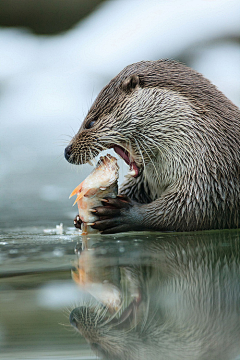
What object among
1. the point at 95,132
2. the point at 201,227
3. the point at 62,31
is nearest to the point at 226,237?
the point at 201,227

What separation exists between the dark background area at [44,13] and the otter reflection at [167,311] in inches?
169

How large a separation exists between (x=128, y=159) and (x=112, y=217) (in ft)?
1.35

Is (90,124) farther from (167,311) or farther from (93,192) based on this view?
(167,311)

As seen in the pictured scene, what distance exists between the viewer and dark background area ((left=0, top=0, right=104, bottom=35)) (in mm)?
4797

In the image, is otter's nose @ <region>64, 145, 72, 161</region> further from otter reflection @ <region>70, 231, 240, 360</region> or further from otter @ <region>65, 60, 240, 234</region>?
otter reflection @ <region>70, 231, 240, 360</region>

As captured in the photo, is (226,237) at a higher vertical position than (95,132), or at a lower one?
lower

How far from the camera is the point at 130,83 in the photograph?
178 cm

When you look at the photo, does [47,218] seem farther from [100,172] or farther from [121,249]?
[121,249]

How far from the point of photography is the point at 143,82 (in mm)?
1806

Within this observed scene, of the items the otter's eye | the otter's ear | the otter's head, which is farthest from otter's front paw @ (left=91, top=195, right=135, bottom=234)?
the otter's ear

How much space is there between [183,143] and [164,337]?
1.23 metres

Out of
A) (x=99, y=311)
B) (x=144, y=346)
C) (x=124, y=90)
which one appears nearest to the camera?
(x=144, y=346)

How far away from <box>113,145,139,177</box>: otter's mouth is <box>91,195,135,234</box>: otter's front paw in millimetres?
298

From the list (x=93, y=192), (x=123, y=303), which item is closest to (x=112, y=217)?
(x=93, y=192)
